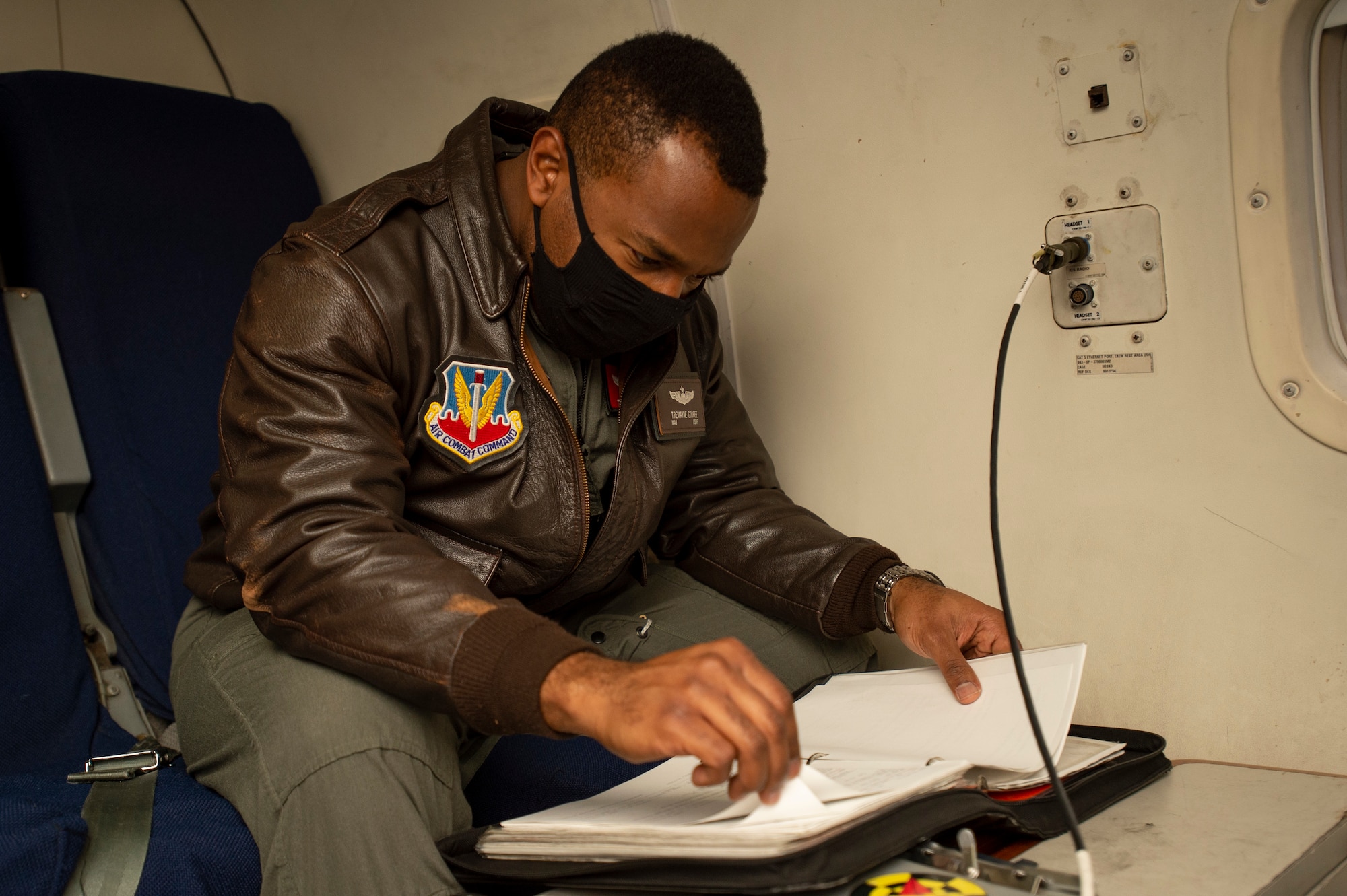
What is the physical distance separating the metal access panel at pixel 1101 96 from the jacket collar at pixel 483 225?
76cm

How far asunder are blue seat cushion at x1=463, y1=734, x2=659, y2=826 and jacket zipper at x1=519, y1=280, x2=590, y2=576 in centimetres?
28

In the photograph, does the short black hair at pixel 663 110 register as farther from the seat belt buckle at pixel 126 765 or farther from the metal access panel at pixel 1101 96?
the seat belt buckle at pixel 126 765

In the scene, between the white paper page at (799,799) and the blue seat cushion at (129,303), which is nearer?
the white paper page at (799,799)

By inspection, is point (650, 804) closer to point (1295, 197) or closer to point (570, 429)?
point (570, 429)

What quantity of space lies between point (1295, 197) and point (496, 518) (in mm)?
1041

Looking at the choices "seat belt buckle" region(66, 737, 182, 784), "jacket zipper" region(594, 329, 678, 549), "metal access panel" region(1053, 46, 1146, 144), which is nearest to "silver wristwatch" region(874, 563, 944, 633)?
"jacket zipper" region(594, 329, 678, 549)

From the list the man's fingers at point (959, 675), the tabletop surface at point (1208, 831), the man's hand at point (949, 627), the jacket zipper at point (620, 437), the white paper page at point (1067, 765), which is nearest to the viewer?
the tabletop surface at point (1208, 831)

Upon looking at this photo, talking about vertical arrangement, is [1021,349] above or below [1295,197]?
below

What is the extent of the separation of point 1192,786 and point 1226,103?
0.81m

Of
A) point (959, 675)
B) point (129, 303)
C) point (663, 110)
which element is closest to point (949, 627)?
point (959, 675)

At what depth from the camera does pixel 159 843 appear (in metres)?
1.04

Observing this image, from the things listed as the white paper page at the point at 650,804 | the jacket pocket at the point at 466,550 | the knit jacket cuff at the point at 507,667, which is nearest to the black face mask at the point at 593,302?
the jacket pocket at the point at 466,550

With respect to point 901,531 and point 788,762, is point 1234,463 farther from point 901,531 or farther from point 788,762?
point 788,762

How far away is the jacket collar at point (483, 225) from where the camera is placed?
1260 mm
